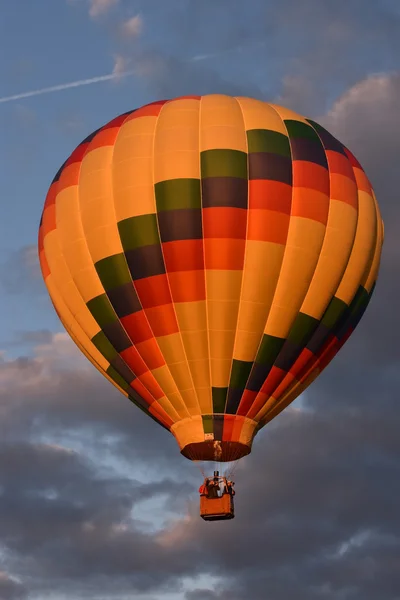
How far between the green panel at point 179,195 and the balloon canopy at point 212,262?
21mm

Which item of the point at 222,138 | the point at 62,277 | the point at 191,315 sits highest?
the point at 222,138

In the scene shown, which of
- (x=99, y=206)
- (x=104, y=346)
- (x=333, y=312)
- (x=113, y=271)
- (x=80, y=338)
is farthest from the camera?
(x=80, y=338)

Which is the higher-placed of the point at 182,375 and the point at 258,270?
the point at 258,270

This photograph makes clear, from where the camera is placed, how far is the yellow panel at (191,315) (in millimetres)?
37188

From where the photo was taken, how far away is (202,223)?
3725cm

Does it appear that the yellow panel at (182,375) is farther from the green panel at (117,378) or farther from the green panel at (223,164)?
the green panel at (223,164)

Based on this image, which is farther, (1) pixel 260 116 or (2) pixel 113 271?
(1) pixel 260 116

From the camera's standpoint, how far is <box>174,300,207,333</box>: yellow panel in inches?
1464

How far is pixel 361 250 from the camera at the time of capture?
3866 cm

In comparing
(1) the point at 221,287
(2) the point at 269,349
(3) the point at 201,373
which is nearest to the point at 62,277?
(1) the point at 221,287

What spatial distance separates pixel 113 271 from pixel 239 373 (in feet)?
11.0

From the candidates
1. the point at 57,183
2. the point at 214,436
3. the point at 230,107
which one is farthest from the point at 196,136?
the point at 214,436

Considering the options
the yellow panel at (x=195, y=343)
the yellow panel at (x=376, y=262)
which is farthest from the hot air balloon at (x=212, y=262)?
the yellow panel at (x=376, y=262)

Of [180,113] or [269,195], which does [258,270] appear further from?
[180,113]
